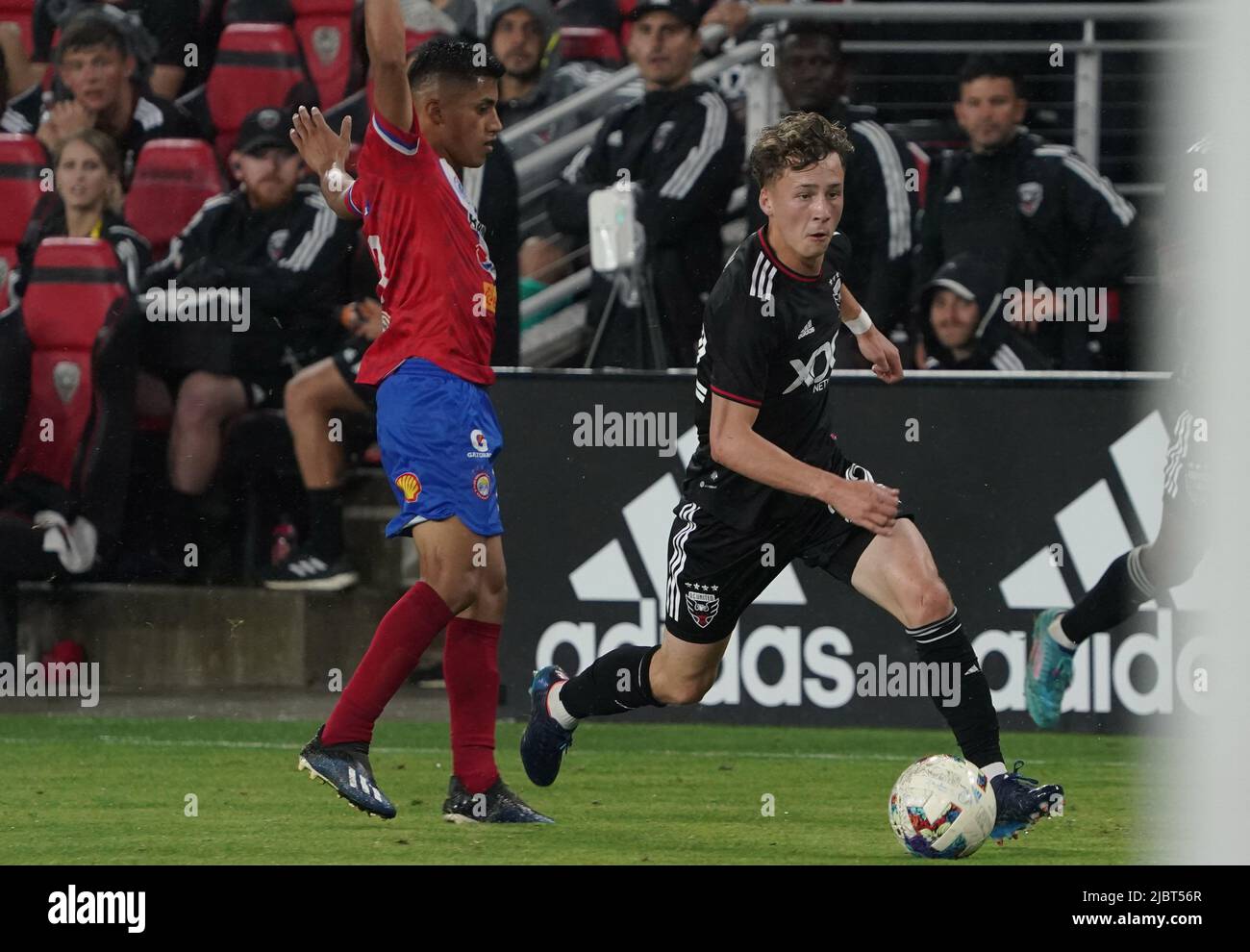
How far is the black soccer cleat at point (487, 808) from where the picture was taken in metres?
5.91

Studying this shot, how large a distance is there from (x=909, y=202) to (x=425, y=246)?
10.3 ft

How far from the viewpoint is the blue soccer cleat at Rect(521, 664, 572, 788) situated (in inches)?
248

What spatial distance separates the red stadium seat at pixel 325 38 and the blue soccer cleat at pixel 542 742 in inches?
A: 181

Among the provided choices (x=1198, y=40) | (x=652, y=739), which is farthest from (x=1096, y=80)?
(x=1198, y=40)

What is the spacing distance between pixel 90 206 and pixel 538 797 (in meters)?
3.87

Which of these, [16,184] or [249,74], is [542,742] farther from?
[249,74]

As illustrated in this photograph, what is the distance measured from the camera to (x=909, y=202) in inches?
335

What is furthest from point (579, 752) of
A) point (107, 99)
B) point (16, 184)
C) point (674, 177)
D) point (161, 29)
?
point (161, 29)

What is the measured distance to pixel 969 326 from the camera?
8.38m

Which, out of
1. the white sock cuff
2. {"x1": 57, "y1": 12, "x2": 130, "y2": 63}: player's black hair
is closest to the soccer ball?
the white sock cuff

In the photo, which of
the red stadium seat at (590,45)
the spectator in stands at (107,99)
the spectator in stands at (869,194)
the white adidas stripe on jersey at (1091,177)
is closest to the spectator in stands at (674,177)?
the spectator in stands at (869,194)

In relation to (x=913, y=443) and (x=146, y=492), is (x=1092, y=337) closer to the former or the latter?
(x=913, y=443)

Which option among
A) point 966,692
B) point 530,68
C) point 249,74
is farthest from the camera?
point 249,74

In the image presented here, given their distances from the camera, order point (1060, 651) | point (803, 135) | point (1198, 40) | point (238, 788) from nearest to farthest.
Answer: point (1198, 40), point (803, 135), point (238, 788), point (1060, 651)
